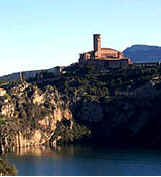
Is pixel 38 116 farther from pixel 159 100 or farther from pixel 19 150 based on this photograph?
pixel 159 100

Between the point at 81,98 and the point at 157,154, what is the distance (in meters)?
37.0

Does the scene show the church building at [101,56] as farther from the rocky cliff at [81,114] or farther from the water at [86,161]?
the water at [86,161]

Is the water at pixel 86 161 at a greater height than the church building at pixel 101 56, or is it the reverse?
the church building at pixel 101 56

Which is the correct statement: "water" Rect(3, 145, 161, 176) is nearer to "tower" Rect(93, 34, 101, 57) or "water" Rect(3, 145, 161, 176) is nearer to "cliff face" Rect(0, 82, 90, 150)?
"cliff face" Rect(0, 82, 90, 150)

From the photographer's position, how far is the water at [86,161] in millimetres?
97356

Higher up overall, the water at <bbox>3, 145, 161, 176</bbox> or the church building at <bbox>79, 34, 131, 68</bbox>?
the church building at <bbox>79, 34, 131, 68</bbox>

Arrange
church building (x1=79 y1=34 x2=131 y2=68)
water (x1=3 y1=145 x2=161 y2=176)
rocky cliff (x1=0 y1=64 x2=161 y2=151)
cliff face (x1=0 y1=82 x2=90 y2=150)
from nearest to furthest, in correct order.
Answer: water (x1=3 y1=145 x2=161 y2=176), cliff face (x1=0 y1=82 x2=90 y2=150), rocky cliff (x1=0 y1=64 x2=161 y2=151), church building (x1=79 y1=34 x2=131 y2=68)

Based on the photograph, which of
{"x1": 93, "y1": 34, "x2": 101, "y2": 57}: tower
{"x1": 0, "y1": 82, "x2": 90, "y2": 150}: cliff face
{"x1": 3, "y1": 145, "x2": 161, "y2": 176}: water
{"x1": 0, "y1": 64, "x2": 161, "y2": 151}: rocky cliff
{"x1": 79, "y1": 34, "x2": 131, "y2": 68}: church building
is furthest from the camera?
{"x1": 93, "y1": 34, "x2": 101, "y2": 57}: tower

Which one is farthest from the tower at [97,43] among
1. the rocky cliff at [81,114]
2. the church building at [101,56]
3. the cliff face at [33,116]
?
the cliff face at [33,116]

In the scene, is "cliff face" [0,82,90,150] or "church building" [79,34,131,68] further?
"church building" [79,34,131,68]

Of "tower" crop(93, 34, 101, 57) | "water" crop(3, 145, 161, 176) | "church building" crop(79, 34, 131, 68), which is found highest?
"tower" crop(93, 34, 101, 57)

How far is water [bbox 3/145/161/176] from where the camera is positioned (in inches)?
3833

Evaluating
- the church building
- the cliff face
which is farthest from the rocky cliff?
the church building

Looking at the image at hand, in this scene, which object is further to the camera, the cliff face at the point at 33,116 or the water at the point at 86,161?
the cliff face at the point at 33,116
